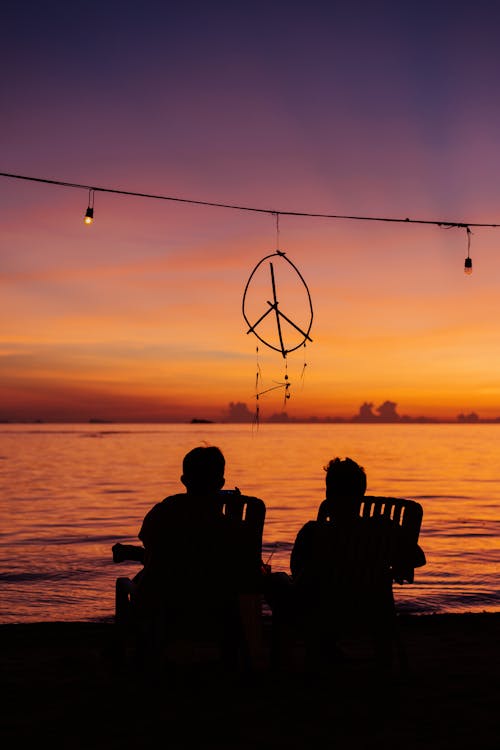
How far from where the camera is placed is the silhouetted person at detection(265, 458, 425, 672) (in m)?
5.14

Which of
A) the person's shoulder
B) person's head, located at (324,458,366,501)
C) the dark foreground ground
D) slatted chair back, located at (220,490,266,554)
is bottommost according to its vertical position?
the dark foreground ground

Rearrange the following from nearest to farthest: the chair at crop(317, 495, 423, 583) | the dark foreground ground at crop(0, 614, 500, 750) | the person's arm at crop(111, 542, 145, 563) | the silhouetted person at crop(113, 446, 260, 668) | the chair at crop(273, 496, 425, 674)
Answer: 1. the dark foreground ground at crop(0, 614, 500, 750)
2. the silhouetted person at crop(113, 446, 260, 668)
3. the chair at crop(273, 496, 425, 674)
4. the chair at crop(317, 495, 423, 583)
5. the person's arm at crop(111, 542, 145, 563)

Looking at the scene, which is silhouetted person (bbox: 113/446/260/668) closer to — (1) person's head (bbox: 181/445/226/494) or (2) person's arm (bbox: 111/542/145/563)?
(1) person's head (bbox: 181/445/226/494)

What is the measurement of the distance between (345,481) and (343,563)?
52 centimetres

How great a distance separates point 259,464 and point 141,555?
41203 mm

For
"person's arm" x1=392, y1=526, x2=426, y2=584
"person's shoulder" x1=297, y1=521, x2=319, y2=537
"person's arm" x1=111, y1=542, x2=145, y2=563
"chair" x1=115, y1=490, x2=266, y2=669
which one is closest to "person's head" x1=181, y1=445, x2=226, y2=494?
"chair" x1=115, y1=490, x2=266, y2=669

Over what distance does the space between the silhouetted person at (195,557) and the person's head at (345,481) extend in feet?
2.12

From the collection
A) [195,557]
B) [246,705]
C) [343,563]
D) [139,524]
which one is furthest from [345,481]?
[139,524]

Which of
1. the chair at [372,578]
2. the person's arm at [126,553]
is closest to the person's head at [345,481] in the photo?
the chair at [372,578]

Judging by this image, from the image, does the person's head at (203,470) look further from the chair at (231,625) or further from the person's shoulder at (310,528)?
the person's shoulder at (310,528)

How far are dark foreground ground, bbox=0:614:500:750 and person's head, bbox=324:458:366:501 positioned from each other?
117 centimetres

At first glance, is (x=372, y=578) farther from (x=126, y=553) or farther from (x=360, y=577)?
(x=126, y=553)

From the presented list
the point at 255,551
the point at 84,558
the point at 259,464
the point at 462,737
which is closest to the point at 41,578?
the point at 84,558

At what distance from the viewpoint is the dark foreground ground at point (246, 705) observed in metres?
4.20
